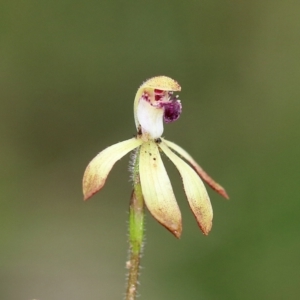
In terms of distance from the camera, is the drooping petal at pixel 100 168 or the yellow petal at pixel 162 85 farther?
the yellow petal at pixel 162 85

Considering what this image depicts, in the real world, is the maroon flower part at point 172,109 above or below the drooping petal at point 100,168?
above

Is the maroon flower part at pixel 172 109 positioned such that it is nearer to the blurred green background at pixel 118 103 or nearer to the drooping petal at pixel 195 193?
the drooping petal at pixel 195 193

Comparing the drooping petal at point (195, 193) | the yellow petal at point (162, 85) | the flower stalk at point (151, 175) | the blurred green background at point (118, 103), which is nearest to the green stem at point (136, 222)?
the flower stalk at point (151, 175)

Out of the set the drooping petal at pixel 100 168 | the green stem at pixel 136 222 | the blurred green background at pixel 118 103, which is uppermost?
the blurred green background at pixel 118 103

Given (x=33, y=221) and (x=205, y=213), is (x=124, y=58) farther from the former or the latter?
(x=205, y=213)

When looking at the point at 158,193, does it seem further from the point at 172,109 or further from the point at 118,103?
the point at 118,103

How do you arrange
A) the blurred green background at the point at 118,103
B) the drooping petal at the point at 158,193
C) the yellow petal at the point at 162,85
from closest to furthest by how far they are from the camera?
the drooping petal at the point at 158,193
the yellow petal at the point at 162,85
the blurred green background at the point at 118,103

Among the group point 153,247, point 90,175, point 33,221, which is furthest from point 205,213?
point 33,221
